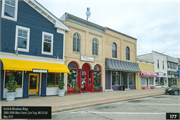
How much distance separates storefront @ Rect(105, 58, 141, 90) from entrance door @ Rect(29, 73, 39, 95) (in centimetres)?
925

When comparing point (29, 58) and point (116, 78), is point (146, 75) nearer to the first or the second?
point (116, 78)

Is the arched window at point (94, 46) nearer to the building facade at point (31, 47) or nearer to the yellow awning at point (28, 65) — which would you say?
the building facade at point (31, 47)

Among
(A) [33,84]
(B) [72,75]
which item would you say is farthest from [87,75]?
(A) [33,84]

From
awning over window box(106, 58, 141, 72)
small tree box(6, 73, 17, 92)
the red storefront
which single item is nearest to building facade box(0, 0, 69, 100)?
small tree box(6, 73, 17, 92)

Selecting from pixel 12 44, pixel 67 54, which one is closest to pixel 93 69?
pixel 67 54

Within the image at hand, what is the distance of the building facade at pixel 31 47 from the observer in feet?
37.2

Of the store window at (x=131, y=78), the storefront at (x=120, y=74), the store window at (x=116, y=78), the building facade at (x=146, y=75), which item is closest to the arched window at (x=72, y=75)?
the storefront at (x=120, y=74)

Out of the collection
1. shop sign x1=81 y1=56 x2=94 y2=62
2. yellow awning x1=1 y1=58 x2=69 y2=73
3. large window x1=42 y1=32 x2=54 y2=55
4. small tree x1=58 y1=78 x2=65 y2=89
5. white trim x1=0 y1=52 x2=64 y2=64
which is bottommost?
small tree x1=58 y1=78 x2=65 y2=89

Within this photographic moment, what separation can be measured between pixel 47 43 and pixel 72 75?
4.53m

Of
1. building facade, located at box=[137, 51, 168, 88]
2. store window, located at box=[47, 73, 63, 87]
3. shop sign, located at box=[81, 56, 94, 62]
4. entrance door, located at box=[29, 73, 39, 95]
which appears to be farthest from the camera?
building facade, located at box=[137, 51, 168, 88]

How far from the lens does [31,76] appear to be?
509 inches

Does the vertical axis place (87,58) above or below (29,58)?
above

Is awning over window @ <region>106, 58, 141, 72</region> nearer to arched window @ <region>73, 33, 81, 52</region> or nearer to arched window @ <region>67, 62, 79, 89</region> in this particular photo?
arched window @ <region>67, 62, 79, 89</region>

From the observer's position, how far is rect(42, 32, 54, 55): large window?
44.6 ft
